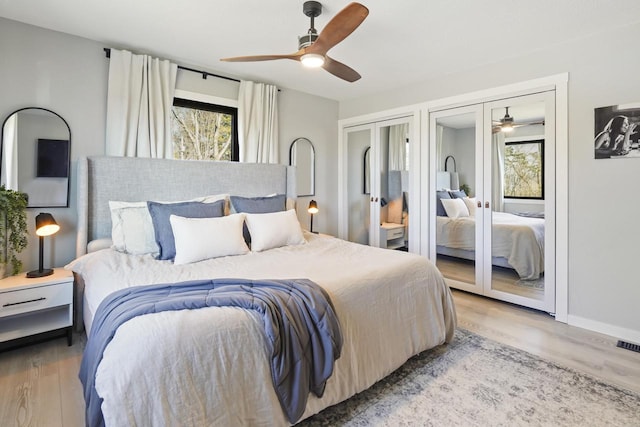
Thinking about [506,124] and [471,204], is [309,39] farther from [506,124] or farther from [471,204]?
[471,204]

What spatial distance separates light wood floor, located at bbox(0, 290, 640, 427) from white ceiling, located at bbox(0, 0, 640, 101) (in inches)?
93.1

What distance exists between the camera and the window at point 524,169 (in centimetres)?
311

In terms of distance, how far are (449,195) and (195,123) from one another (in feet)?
9.95

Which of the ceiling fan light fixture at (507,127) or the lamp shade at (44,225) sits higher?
the ceiling fan light fixture at (507,127)

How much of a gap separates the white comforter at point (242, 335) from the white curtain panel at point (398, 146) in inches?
71.4

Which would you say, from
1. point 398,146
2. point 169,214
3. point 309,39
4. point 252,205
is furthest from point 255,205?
point 398,146

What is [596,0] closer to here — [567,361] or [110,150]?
[567,361]

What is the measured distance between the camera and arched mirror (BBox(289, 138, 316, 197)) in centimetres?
439

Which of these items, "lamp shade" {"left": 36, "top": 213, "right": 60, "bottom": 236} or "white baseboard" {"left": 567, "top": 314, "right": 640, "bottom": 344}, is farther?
"white baseboard" {"left": 567, "top": 314, "right": 640, "bottom": 344}

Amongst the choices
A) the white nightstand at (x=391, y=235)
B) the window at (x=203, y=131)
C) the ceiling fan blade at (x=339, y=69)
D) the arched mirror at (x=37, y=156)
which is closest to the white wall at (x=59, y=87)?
the arched mirror at (x=37, y=156)

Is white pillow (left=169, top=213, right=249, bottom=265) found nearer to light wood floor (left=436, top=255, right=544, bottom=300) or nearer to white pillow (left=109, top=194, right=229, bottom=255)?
white pillow (left=109, top=194, right=229, bottom=255)

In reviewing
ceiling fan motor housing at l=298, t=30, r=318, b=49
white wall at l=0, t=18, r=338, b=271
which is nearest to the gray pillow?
white wall at l=0, t=18, r=338, b=271

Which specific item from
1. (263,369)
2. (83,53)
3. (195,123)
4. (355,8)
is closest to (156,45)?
(83,53)

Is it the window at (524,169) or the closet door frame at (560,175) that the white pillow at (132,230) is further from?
the closet door frame at (560,175)
